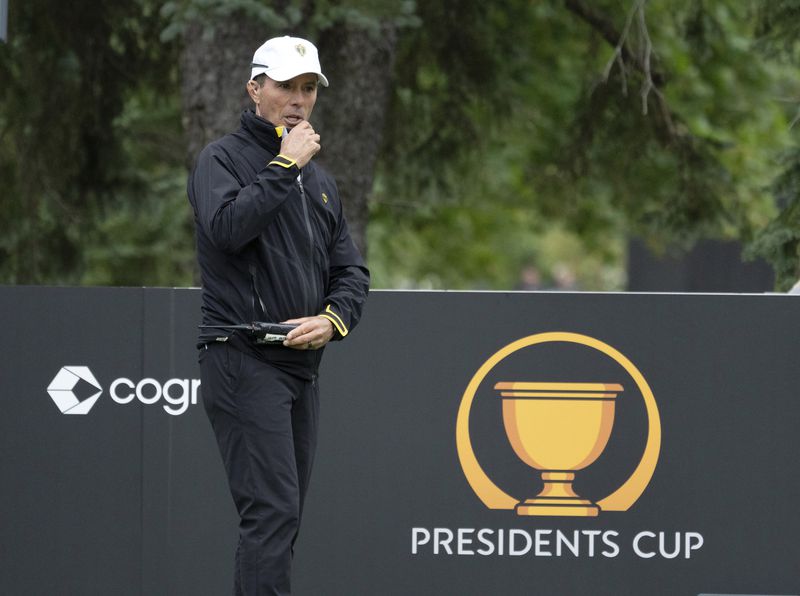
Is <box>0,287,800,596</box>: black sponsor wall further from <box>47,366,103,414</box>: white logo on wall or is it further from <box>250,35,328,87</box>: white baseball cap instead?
<box>250,35,328,87</box>: white baseball cap

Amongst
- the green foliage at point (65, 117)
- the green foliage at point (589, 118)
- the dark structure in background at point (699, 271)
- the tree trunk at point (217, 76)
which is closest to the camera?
the tree trunk at point (217, 76)

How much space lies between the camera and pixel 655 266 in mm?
16859

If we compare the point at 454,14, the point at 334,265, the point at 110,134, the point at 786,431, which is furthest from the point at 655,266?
the point at 334,265

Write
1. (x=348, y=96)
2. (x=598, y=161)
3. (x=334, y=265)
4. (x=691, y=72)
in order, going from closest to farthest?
(x=334, y=265) → (x=348, y=96) → (x=598, y=161) → (x=691, y=72)

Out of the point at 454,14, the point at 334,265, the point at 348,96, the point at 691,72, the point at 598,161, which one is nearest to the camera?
the point at 334,265

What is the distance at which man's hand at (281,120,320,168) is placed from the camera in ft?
14.0

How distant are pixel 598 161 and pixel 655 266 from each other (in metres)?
5.82

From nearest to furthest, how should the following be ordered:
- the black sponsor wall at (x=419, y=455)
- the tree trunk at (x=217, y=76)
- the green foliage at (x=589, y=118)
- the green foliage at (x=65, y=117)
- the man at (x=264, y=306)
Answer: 1. the man at (x=264, y=306)
2. the black sponsor wall at (x=419, y=455)
3. the tree trunk at (x=217, y=76)
4. the green foliage at (x=65, y=117)
5. the green foliage at (x=589, y=118)

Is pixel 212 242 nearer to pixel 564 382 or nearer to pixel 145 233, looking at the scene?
pixel 564 382

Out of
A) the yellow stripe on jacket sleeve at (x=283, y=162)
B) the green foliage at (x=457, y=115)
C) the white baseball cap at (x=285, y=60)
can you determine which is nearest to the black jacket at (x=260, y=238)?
the yellow stripe on jacket sleeve at (x=283, y=162)

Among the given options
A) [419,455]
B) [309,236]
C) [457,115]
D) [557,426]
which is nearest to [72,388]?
[419,455]

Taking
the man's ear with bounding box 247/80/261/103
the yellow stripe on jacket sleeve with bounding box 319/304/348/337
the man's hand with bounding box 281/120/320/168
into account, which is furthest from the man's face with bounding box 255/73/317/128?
the yellow stripe on jacket sleeve with bounding box 319/304/348/337

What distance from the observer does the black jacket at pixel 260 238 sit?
13.8ft

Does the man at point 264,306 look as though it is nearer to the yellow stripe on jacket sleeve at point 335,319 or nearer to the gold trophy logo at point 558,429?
the yellow stripe on jacket sleeve at point 335,319
